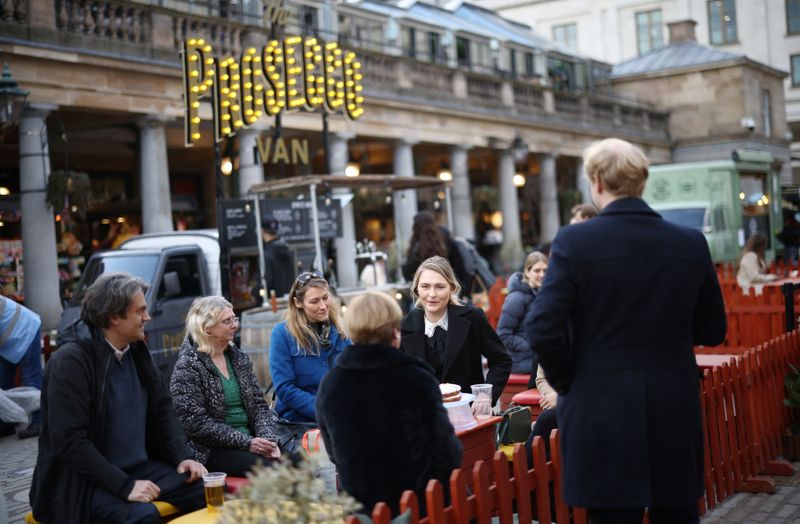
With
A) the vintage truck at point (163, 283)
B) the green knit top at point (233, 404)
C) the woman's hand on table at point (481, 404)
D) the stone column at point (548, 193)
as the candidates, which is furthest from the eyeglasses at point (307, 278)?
the stone column at point (548, 193)

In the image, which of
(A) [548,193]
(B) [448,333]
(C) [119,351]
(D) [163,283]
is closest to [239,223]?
(D) [163,283]

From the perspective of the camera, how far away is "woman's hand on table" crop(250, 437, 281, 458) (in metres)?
5.98

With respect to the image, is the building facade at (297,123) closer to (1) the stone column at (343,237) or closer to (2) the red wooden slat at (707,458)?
(1) the stone column at (343,237)

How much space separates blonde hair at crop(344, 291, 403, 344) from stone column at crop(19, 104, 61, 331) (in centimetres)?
1347

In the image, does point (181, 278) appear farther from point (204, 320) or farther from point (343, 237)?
point (343, 237)

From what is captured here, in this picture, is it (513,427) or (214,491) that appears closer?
(214,491)

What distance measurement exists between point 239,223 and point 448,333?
8392mm

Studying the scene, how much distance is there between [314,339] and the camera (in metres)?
6.60

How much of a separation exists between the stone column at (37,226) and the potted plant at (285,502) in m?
14.0

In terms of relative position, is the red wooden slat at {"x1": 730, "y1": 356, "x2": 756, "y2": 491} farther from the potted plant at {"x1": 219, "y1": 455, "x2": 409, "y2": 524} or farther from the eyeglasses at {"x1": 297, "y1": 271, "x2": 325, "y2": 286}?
the potted plant at {"x1": 219, "y1": 455, "x2": 409, "y2": 524}

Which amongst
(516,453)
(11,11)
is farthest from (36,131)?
(516,453)

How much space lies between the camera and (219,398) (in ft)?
20.1

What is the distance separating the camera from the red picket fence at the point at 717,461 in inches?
161

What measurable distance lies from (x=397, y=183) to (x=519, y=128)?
15.4 m
